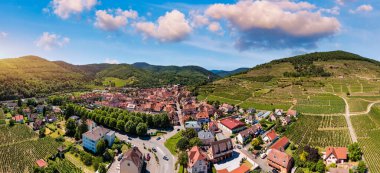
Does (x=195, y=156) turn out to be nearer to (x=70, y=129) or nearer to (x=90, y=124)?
(x=90, y=124)


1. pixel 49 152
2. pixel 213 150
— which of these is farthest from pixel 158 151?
pixel 49 152

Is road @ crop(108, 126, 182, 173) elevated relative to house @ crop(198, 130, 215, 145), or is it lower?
lower

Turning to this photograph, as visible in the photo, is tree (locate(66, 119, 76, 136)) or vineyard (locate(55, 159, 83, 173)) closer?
vineyard (locate(55, 159, 83, 173))

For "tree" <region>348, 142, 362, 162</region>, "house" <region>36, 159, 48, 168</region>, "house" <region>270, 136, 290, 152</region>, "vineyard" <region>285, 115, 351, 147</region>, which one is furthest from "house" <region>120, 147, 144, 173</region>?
"tree" <region>348, 142, 362, 162</region>

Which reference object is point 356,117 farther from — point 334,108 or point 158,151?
point 158,151

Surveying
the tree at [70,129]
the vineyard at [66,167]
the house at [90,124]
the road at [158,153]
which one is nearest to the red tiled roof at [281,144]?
the road at [158,153]

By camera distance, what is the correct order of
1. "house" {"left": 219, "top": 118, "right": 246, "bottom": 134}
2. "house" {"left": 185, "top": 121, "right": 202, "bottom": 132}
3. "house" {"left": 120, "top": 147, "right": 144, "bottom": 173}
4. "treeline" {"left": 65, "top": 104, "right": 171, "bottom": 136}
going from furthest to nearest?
"house" {"left": 185, "top": 121, "right": 202, "bottom": 132} < "house" {"left": 219, "top": 118, "right": 246, "bottom": 134} < "treeline" {"left": 65, "top": 104, "right": 171, "bottom": 136} < "house" {"left": 120, "top": 147, "right": 144, "bottom": 173}

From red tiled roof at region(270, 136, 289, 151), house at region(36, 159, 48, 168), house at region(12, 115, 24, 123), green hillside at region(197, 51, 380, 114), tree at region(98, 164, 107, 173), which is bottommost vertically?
house at region(36, 159, 48, 168)

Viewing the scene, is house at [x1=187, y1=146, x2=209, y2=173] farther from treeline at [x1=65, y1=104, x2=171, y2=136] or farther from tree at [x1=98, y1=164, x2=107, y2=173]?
treeline at [x1=65, y1=104, x2=171, y2=136]

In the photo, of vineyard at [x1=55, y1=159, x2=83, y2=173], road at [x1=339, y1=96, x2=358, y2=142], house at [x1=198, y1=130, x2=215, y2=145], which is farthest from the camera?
house at [x1=198, y1=130, x2=215, y2=145]
